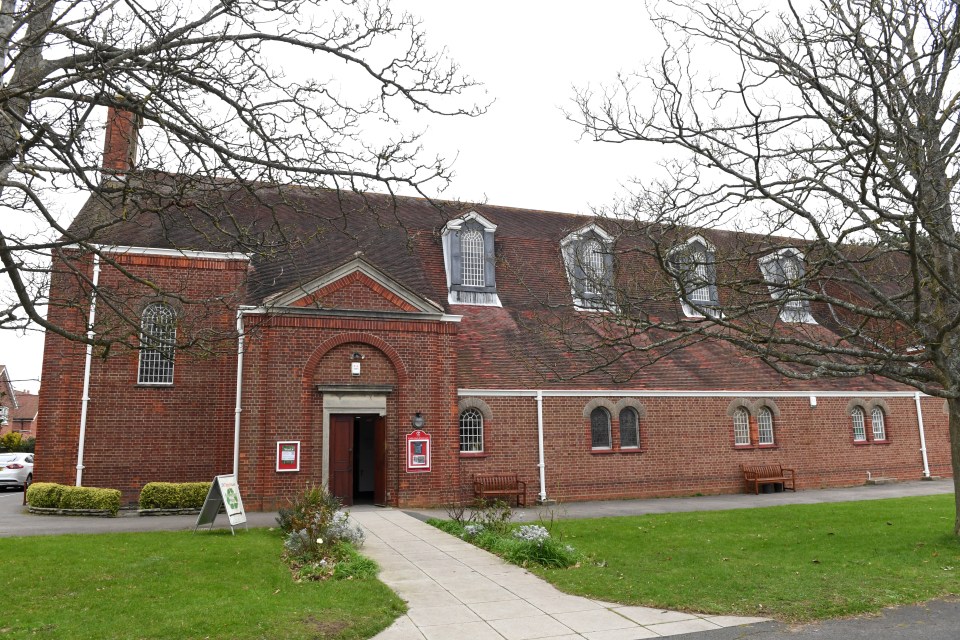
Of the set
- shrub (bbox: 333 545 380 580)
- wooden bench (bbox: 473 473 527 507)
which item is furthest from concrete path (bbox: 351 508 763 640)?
wooden bench (bbox: 473 473 527 507)

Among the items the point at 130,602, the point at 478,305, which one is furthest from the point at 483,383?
the point at 130,602

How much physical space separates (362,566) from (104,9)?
24.9 feet

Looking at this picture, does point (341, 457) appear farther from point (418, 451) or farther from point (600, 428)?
point (600, 428)

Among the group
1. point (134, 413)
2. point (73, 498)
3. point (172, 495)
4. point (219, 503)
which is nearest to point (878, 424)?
point (219, 503)

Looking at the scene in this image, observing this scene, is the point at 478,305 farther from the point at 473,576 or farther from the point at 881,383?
the point at 881,383

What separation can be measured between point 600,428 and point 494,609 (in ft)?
43.9

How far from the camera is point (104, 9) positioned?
7.09 metres

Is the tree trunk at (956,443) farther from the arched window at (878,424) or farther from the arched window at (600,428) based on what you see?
the arched window at (878,424)

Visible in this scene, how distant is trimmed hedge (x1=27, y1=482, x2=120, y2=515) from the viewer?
16328 millimetres

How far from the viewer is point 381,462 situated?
734 inches

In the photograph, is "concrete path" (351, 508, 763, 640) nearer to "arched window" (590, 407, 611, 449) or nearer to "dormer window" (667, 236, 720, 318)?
"dormer window" (667, 236, 720, 318)

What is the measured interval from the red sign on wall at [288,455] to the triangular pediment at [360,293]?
348 centimetres

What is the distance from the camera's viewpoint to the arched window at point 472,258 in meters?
22.9

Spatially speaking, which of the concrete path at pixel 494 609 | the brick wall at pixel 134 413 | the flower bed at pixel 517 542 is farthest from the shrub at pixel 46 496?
the flower bed at pixel 517 542
